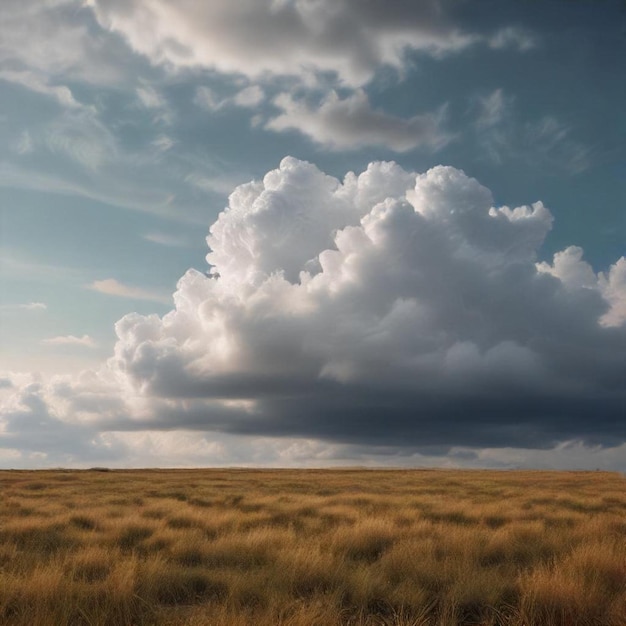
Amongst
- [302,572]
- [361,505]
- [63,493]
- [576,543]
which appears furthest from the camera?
[63,493]

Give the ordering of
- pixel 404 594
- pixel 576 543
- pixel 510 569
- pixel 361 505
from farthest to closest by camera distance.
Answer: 1. pixel 361 505
2. pixel 576 543
3. pixel 510 569
4. pixel 404 594

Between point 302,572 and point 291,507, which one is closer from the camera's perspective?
point 302,572

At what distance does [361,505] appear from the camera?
2434 centimetres

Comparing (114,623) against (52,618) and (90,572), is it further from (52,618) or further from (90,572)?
(90,572)

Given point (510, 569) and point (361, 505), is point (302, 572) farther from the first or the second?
point (361, 505)

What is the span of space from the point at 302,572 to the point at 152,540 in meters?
5.48

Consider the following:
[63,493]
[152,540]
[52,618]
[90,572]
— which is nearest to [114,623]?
[52,618]

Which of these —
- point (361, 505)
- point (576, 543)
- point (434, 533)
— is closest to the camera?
point (576, 543)

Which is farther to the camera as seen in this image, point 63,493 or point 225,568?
point 63,493

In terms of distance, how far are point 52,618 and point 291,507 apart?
1486 cm

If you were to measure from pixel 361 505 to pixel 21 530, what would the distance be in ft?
40.8

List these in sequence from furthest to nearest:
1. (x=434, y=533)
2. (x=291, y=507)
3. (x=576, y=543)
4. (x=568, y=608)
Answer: (x=291, y=507) < (x=434, y=533) < (x=576, y=543) < (x=568, y=608)

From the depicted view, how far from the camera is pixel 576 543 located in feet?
48.6

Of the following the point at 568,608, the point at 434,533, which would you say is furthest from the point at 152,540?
the point at 568,608
